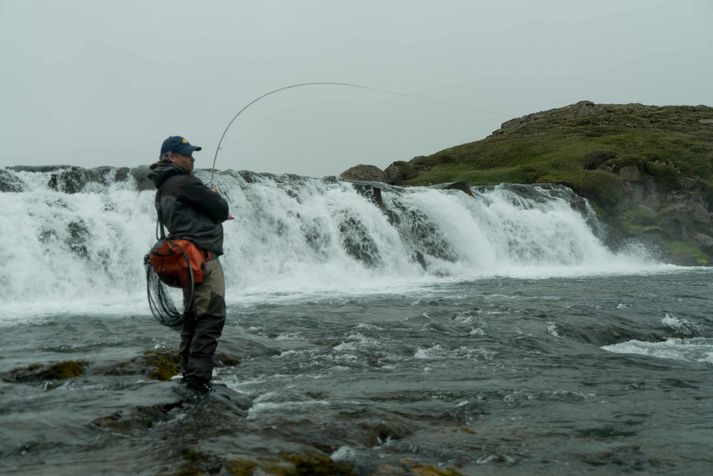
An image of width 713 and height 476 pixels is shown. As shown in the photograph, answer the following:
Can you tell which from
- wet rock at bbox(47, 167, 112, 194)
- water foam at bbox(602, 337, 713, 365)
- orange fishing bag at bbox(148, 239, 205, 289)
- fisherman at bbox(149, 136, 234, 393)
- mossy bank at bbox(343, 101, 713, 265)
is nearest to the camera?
orange fishing bag at bbox(148, 239, 205, 289)

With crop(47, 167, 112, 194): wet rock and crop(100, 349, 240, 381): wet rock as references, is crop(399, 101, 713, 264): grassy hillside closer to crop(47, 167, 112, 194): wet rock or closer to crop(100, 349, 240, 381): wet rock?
crop(47, 167, 112, 194): wet rock

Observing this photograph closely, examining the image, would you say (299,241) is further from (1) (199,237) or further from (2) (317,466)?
(2) (317,466)

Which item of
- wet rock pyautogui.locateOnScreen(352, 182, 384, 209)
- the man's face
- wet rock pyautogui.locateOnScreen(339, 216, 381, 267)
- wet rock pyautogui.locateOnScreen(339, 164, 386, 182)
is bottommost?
wet rock pyautogui.locateOnScreen(339, 216, 381, 267)

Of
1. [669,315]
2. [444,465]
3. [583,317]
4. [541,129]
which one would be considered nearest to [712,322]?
[669,315]

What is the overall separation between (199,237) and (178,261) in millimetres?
314

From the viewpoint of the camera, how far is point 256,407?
6.41 metres

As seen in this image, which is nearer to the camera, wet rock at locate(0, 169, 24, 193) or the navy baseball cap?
the navy baseball cap

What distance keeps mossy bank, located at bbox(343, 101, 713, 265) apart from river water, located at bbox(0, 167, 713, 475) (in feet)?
44.2

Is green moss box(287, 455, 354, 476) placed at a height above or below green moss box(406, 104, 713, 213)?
below

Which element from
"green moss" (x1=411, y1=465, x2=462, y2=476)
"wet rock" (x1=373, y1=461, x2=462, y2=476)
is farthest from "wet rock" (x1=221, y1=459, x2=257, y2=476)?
"green moss" (x1=411, y1=465, x2=462, y2=476)

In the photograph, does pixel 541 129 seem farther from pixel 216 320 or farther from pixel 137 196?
pixel 216 320

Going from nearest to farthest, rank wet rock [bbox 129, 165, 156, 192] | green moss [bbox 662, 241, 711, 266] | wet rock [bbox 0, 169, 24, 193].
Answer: wet rock [bbox 0, 169, 24, 193] → wet rock [bbox 129, 165, 156, 192] → green moss [bbox 662, 241, 711, 266]

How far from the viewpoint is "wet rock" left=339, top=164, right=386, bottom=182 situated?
171 ft

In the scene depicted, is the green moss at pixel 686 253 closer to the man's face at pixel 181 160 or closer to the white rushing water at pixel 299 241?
the white rushing water at pixel 299 241
